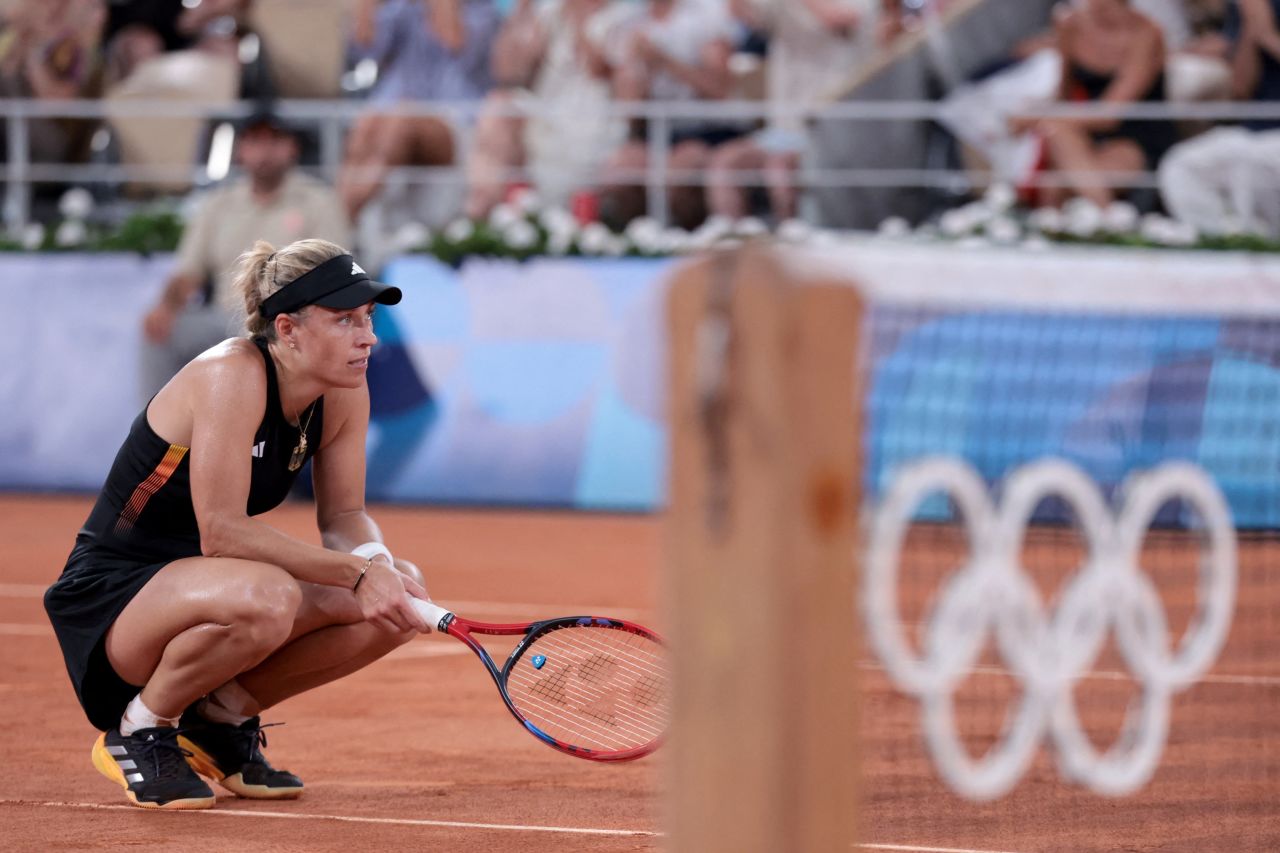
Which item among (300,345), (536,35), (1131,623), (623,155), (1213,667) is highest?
(536,35)

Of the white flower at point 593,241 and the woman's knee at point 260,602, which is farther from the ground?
the white flower at point 593,241

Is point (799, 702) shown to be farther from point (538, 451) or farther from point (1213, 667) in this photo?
point (538, 451)

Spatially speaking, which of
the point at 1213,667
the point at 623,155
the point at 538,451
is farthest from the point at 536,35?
the point at 1213,667

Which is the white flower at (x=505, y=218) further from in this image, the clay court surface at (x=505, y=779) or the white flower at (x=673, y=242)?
the clay court surface at (x=505, y=779)

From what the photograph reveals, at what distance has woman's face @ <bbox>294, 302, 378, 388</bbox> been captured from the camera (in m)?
4.17

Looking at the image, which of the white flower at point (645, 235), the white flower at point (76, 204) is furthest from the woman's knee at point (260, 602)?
the white flower at point (76, 204)

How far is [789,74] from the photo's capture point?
37.2 ft

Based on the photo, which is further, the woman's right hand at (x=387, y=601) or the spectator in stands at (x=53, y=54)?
the spectator in stands at (x=53, y=54)

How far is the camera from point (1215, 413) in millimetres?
7781

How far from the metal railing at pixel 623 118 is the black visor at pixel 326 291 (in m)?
6.49

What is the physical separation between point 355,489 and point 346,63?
8.28 m

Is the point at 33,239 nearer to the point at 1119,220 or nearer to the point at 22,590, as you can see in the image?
the point at 22,590

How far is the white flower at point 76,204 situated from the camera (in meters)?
11.8

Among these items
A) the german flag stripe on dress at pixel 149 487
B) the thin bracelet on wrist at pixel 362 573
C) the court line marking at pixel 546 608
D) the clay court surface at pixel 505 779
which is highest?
the german flag stripe on dress at pixel 149 487
